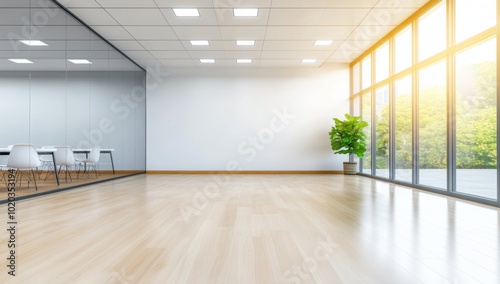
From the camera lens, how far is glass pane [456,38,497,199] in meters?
4.45

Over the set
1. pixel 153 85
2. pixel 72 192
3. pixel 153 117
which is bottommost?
pixel 72 192

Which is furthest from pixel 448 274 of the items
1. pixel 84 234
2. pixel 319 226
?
pixel 84 234

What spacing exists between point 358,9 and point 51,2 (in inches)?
195

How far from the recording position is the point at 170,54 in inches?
346

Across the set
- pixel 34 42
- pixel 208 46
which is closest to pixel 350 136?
pixel 208 46

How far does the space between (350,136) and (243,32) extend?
3849mm

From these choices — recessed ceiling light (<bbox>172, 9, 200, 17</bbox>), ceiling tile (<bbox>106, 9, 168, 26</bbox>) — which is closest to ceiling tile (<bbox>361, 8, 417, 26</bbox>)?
recessed ceiling light (<bbox>172, 9, 200, 17</bbox>)

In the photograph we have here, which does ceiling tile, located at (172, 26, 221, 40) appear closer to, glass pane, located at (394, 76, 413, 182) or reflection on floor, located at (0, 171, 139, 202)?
reflection on floor, located at (0, 171, 139, 202)

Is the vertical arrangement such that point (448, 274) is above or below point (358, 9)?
below

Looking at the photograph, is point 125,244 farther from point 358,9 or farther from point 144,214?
point 358,9

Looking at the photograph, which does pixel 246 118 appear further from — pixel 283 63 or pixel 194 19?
pixel 194 19

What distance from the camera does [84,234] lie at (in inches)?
110

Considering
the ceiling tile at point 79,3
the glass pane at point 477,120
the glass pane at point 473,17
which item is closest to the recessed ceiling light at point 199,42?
the ceiling tile at point 79,3

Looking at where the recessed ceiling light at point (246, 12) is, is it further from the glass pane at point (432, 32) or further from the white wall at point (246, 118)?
the white wall at point (246, 118)
